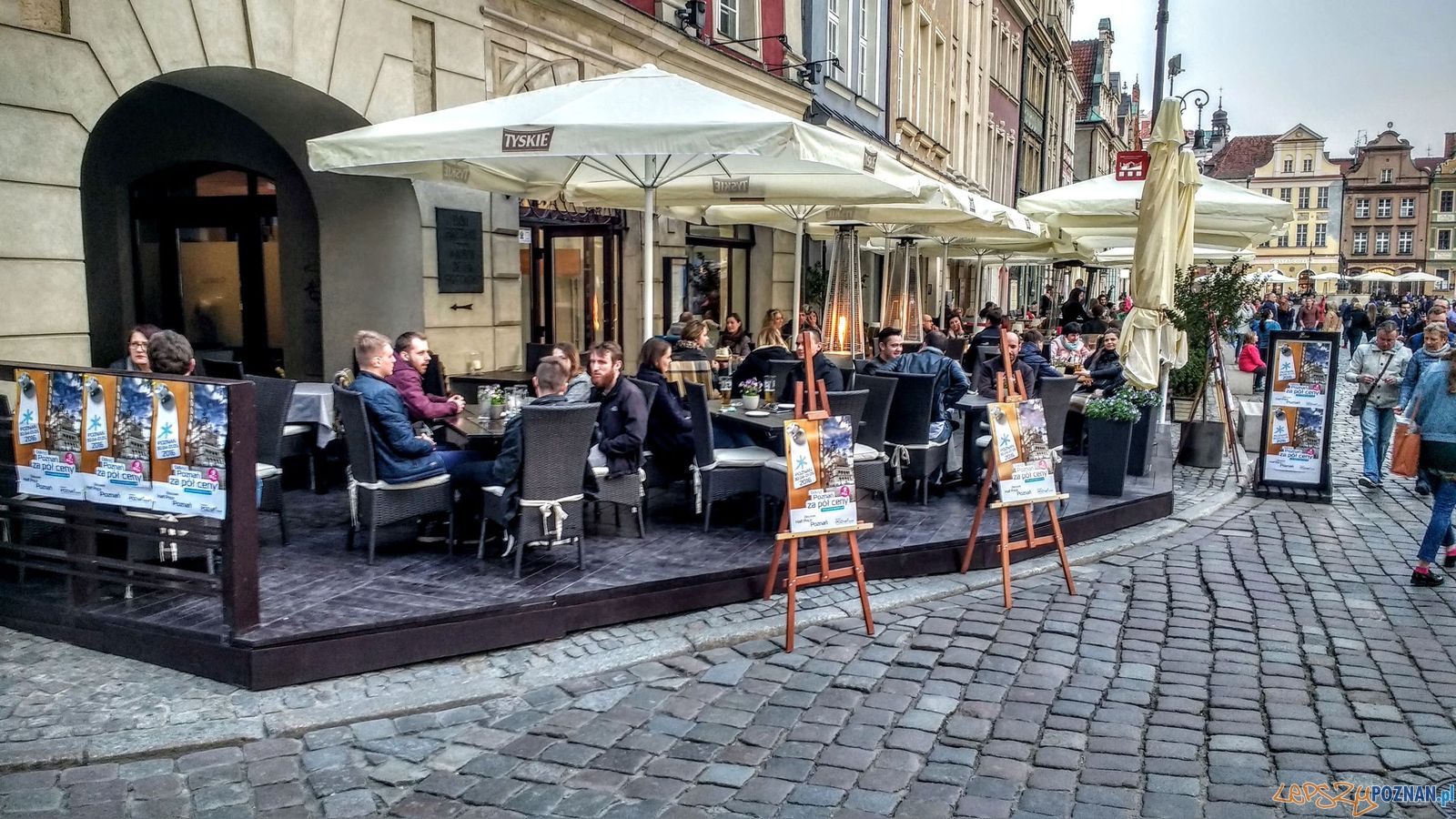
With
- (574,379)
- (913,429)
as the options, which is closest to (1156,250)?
(913,429)

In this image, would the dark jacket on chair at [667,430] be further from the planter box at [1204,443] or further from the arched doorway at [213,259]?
the planter box at [1204,443]

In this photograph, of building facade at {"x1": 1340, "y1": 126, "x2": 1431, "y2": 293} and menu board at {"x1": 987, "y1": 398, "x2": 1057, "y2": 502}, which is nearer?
menu board at {"x1": 987, "y1": 398, "x2": 1057, "y2": 502}

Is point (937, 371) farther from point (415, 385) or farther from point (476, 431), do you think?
point (415, 385)

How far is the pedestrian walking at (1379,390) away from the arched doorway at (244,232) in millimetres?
9735

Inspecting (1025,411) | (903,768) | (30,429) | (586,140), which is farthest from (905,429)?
(30,429)

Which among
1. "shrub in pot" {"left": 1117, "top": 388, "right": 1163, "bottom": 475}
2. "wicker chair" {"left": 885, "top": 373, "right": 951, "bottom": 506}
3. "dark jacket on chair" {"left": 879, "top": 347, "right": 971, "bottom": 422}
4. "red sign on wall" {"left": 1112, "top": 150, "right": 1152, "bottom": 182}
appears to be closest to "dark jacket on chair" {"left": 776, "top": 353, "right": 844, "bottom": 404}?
"wicker chair" {"left": 885, "top": 373, "right": 951, "bottom": 506}

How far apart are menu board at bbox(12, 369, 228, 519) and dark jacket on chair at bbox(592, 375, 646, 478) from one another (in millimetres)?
2395

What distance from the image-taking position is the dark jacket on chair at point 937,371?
8.26m

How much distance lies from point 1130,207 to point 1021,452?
621 cm

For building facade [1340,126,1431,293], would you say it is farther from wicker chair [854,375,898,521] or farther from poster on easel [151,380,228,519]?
poster on easel [151,380,228,519]

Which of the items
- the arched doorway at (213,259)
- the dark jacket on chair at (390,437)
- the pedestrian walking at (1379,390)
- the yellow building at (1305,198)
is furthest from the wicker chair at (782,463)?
the yellow building at (1305,198)

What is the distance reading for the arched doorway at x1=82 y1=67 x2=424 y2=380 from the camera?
397 inches

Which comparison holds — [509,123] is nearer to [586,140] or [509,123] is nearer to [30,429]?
[586,140]

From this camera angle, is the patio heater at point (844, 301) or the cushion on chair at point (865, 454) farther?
the patio heater at point (844, 301)
